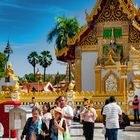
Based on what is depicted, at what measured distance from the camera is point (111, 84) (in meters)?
34.7

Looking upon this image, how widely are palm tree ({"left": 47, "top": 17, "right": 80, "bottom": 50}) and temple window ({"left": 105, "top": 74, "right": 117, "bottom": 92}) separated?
12823mm

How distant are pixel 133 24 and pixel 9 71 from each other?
9.08 m

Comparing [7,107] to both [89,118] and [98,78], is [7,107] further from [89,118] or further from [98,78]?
[98,78]

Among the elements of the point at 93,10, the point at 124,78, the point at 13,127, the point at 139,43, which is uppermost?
the point at 93,10

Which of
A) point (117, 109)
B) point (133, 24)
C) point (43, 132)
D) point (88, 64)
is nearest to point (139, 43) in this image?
point (133, 24)

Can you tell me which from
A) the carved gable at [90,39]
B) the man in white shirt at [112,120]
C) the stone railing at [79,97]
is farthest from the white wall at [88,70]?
the man in white shirt at [112,120]

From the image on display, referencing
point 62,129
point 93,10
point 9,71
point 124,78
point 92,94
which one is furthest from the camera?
point 93,10

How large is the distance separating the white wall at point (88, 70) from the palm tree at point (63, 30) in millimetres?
10602

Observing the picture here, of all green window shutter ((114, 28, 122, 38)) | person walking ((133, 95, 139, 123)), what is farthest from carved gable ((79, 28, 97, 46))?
person walking ((133, 95, 139, 123))

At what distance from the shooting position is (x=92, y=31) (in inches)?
1435

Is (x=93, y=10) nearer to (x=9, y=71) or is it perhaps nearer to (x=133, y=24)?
(x=133, y=24)

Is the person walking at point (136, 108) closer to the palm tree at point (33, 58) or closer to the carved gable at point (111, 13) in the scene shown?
the carved gable at point (111, 13)

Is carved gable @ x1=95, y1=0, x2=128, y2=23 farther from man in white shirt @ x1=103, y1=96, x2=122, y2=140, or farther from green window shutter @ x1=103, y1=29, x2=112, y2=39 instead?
man in white shirt @ x1=103, y1=96, x2=122, y2=140

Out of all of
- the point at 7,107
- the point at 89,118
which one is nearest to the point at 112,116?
Answer: the point at 89,118
